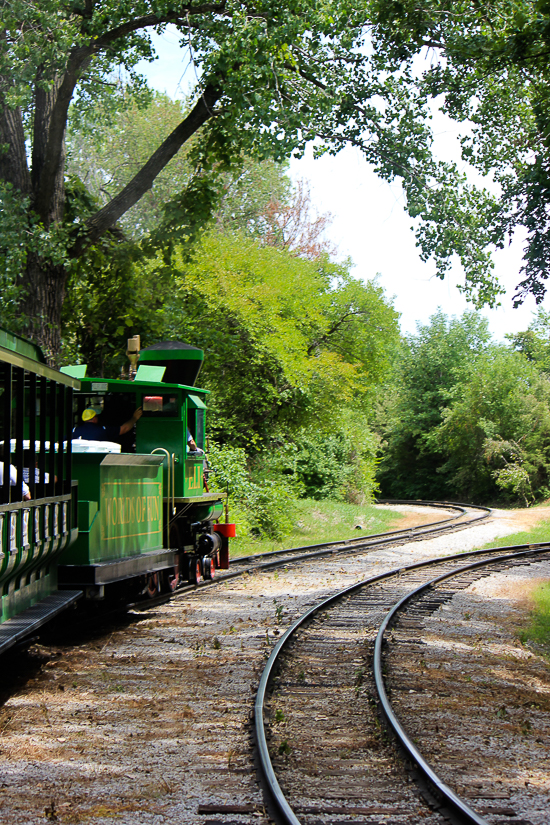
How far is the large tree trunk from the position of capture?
48.4 ft

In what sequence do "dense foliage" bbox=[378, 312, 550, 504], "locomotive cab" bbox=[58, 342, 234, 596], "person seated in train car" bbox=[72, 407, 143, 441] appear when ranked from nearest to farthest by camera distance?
"locomotive cab" bbox=[58, 342, 234, 596]
"person seated in train car" bbox=[72, 407, 143, 441]
"dense foliage" bbox=[378, 312, 550, 504]

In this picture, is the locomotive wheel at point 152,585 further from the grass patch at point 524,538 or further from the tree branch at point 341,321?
the tree branch at point 341,321

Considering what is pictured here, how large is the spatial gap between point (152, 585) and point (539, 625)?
5053 mm

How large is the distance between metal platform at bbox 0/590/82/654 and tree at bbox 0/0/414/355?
317 inches

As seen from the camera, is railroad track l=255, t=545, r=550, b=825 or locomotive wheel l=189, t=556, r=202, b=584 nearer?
railroad track l=255, t=545, r=550, b=825

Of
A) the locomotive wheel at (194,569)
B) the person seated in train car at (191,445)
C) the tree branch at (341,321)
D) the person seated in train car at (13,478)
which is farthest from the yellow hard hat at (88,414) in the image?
the tree branch at (341,321)

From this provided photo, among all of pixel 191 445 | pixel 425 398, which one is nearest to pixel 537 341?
pixel 425 398

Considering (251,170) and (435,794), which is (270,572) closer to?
(435,794)

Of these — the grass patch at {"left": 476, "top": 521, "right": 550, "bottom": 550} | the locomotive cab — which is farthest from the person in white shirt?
the grass patch at {"left": 476, "top": 521, "right": 550, "bottom": 550}

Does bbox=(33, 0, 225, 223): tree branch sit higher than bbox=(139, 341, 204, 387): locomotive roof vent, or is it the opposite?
bbox=(33, 0, 225, 223): tree branch

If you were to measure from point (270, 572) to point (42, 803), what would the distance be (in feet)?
34.9

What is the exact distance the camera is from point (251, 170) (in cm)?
3691

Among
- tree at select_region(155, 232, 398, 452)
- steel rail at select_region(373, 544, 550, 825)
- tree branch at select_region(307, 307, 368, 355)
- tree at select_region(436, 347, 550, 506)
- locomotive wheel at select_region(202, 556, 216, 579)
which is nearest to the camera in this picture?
steel rail at select_region(373, 544, 550, 825)

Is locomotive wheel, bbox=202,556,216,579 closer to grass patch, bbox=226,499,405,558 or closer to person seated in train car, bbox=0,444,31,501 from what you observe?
grass patch, bbox=226,499,405,558
